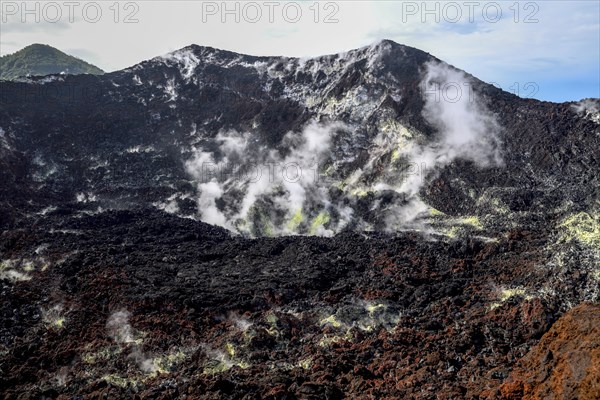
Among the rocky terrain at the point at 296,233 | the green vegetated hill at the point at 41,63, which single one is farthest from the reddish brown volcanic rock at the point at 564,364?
the green vegetated hill at the point at 41,63

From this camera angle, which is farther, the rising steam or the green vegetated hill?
the green vegetated hill

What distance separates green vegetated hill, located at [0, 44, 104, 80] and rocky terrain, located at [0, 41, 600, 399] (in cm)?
5194

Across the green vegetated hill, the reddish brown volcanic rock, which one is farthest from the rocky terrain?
the green vegetated hill

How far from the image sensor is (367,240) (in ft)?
94.6

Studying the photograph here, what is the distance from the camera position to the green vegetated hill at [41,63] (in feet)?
308

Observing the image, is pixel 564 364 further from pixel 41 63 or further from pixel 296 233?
pixel 41 63

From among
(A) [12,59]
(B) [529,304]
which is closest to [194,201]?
(B) [529,304]

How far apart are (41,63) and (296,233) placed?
284ft

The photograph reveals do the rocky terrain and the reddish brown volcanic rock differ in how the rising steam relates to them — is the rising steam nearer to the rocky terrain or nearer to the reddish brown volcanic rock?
the rocky terrain

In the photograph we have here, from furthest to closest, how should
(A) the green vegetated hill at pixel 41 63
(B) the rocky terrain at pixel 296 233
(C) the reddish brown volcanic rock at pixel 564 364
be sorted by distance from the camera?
(A) the green vegetated hill at pixel 41 63, (B) the rocky terrain at pixel 296 233, (C) the reddish brown volcanic rock at pixel 564 364

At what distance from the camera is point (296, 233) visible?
3309 cm

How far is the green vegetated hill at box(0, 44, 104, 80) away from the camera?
93.8 metres

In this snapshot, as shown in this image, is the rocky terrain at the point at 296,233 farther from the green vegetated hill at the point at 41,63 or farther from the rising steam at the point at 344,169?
the green vegetated hill at the point at 41,63

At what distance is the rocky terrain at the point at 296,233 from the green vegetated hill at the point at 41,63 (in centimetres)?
5194
